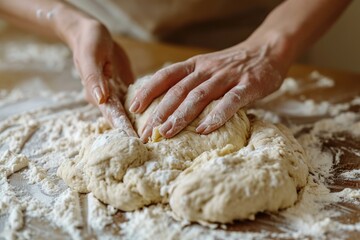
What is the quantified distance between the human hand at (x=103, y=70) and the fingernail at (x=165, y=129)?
107 mm

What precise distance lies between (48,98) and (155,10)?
68 cm

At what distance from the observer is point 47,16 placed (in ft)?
6.04

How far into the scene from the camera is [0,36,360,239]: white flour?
1082 millimetres

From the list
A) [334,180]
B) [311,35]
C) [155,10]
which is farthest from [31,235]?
[155,10]

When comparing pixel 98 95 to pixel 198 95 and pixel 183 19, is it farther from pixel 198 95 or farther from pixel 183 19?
pixel 183 19

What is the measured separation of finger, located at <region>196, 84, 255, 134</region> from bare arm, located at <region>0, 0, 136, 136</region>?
207 mm

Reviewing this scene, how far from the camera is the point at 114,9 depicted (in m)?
2.32

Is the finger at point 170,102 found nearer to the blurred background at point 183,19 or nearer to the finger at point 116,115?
the finger at point 116,115

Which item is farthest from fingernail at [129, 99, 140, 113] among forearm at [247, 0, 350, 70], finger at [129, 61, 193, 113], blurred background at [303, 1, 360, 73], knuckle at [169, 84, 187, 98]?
blurred background at [303, 1, 360, 73]

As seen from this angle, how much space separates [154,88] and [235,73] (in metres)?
0.25

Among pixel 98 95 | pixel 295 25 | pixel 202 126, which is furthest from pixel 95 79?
pixel 295 25

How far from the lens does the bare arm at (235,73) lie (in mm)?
1326

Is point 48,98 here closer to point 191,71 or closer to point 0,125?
point 0,125

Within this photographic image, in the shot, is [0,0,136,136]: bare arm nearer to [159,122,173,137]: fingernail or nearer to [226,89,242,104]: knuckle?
[159,122,173,137]: fingernail
